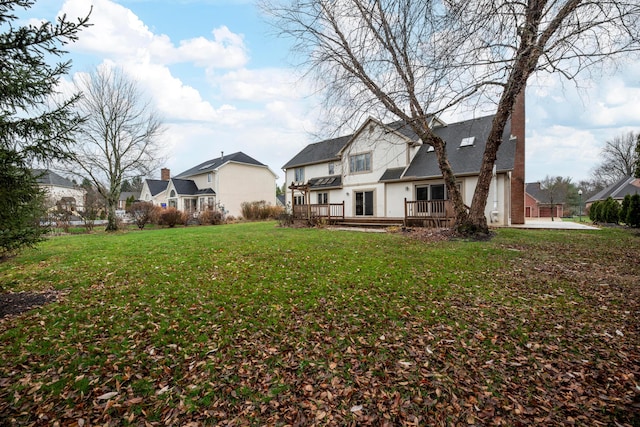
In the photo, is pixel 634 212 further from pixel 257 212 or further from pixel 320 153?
pixel 257 212

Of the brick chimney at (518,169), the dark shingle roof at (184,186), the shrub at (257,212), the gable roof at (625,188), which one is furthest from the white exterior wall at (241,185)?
the gable roof at (625,188)

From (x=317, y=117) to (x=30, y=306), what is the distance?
9290 millimetres

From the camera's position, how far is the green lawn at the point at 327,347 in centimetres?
247

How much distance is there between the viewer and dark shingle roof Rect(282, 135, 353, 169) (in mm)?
22800

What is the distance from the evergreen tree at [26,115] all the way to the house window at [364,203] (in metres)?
16.2

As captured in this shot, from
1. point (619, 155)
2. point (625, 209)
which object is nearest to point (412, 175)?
point (625, 209)

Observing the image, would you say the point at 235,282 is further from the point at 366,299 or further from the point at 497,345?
the point at 497,345

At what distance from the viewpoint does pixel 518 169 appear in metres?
16.8

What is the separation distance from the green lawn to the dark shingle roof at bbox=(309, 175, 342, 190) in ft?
49.7

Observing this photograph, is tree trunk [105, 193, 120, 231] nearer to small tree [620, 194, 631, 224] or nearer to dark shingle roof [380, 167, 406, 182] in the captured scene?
dark shingle roof [380, 167, 406, 182]

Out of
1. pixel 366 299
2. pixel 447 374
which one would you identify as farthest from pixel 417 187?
pixel 447 374

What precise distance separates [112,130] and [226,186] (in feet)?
38.3

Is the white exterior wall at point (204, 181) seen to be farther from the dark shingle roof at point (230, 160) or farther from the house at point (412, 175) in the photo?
the house at point (412, 175)

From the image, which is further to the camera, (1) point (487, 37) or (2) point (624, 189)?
(2) point (624, 189)
